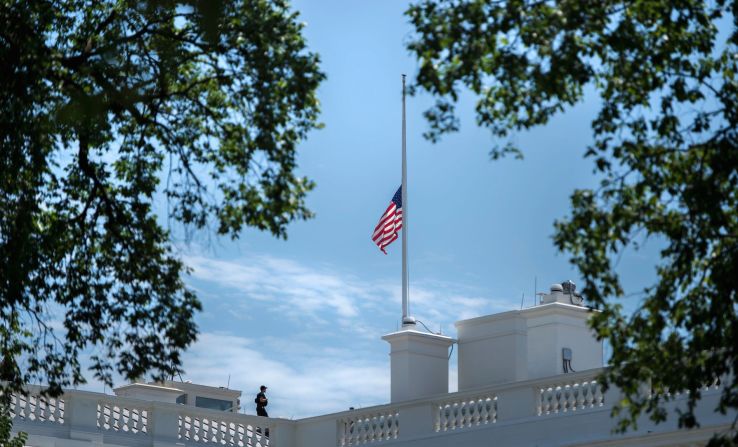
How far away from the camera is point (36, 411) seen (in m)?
29.3

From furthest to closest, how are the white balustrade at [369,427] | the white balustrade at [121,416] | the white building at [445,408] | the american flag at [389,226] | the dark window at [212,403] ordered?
the dark window at [212,403] → the american flag at [389,226] → the white balustrade at [369,427] → the white balustrade at [121,416] → the white building at [445,408]

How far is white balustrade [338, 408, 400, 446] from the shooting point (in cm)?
3119

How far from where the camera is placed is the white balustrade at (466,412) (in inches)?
1161

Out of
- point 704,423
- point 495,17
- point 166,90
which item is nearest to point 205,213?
point 166,90

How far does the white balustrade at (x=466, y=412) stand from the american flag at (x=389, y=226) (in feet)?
25.6

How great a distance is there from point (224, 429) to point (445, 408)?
4520mm

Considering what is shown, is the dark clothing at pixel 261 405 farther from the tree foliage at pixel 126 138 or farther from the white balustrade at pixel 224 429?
the tree foliage at pixel 126 138

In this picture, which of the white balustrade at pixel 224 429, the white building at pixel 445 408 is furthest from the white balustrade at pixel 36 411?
the white balustrade at pixel 224 429

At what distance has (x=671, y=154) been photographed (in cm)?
1739

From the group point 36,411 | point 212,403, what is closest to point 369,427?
point 36,411

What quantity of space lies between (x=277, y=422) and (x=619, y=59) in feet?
56.7

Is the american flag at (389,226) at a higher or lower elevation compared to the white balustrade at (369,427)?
higher

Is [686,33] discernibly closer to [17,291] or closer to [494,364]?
[17,291]

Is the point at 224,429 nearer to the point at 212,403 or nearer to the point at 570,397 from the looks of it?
the point at 570,397
